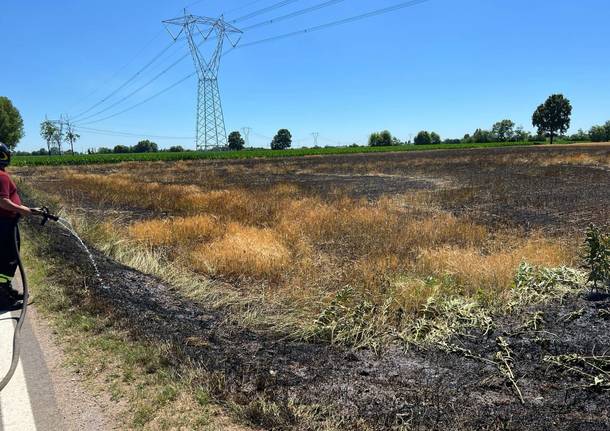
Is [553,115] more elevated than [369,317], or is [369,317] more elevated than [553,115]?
[553,115]

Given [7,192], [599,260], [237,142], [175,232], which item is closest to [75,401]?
[7,192]

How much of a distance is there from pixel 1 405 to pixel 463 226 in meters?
9.45

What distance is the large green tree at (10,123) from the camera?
106m

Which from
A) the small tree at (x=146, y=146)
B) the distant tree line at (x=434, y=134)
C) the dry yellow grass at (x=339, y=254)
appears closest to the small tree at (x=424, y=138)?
the distant tree line at (x=434, y=134)

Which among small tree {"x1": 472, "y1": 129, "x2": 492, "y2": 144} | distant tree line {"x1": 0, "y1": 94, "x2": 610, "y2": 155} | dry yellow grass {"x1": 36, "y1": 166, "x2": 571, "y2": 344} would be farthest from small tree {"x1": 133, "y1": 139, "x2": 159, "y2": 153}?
dry yellow grass {"x1": 36, "y1": 166, "x2": 571, "y2": 344}

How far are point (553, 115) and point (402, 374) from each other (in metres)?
141

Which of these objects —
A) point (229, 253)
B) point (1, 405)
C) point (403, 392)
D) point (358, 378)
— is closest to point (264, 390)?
point (358, 378)

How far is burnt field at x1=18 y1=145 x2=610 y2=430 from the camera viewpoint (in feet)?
11.1

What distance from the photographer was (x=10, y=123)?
110 meters

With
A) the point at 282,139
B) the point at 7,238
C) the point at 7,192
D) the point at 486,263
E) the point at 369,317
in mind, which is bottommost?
the point at 369,317

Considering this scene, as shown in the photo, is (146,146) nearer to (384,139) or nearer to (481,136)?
(384,139)

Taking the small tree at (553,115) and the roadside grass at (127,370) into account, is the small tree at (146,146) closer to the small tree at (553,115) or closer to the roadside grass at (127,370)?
the small tree at (553,115)

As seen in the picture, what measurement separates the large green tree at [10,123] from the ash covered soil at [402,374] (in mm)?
122775

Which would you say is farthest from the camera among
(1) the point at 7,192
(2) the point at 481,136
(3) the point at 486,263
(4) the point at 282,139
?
(4) the point at 282,139
